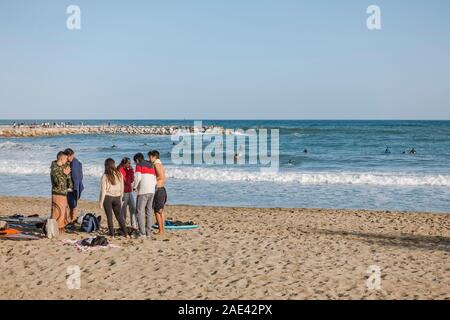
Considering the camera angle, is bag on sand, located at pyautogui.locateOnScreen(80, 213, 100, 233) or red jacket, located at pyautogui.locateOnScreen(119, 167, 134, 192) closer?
red jacket, located at pyautogui.locateOnScreen(119, 167, 134, 192)

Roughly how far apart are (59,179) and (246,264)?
4.68m

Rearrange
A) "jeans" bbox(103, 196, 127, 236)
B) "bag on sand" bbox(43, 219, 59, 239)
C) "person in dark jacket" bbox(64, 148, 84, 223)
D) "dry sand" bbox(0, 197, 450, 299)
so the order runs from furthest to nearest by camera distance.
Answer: "person in dark jacket" bbox(64, 148, 84, 223), "bag on sand" bbox(43, 219, 59, 239), "jeans" bbox(103, 196, 127, 236), "dry sand" bbox(0, 197, 450, 299)

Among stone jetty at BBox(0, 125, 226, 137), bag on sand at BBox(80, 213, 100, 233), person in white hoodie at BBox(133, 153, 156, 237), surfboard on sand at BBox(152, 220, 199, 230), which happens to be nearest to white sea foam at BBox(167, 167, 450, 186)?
surfboard on sand at BBox(152, 220, 199, 230)

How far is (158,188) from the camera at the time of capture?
1058cm

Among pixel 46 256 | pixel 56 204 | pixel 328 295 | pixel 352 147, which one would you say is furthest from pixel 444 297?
pixel 352 147

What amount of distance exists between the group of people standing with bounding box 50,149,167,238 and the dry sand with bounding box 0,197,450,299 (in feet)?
1.65

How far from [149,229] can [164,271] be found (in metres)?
2.59

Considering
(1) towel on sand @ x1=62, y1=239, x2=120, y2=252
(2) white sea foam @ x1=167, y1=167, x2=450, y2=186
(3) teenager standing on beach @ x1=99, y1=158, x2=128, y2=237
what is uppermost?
(3) teenager standing on beach @ x1=99, y1=158, x2=128, y2=237

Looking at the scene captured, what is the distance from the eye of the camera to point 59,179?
1070 cm

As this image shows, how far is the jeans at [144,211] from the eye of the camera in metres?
10.3

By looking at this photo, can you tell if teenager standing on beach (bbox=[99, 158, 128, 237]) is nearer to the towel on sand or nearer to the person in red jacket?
the person in red jacket

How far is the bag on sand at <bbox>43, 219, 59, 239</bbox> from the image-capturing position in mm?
10531

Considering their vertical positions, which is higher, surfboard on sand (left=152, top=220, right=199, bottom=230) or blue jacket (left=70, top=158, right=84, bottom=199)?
blue jacket (left=70, top=158, right=84, bottom=199)

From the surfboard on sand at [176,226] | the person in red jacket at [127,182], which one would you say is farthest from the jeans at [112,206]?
the surfboard on sand at [176,226]
